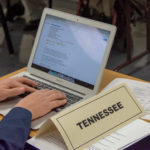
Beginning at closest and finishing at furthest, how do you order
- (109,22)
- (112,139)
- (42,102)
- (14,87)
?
(112,139) < (42,102) < (14,87) < (109,22)

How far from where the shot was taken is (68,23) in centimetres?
110

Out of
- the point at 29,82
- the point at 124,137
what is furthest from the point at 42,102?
the point at 124,137

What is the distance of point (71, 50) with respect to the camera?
3.57 ft

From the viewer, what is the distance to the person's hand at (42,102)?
883 millimetres

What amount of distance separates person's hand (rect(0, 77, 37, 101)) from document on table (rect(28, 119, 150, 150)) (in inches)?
9.9

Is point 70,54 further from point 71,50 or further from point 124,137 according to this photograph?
point 124,137

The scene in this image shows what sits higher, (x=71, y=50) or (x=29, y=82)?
(x=71, y=50)

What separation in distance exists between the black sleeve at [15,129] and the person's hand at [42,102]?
0.12ft

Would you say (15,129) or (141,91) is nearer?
(15,129)

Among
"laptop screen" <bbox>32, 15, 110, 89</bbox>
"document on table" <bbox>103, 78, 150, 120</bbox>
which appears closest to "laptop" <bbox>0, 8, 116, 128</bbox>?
"laptop screen" <bbox>32, 15, 110, 89</bbox>

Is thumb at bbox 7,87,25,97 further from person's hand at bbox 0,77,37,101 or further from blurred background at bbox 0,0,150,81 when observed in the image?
blurred background at bbox 0,0,150,81

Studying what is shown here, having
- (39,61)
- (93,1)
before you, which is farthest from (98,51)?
(93,1)

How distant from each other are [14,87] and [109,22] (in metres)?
2.20

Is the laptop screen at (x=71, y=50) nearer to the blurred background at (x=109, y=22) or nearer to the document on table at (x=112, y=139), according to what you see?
the document on table at (x=112, y=139)
